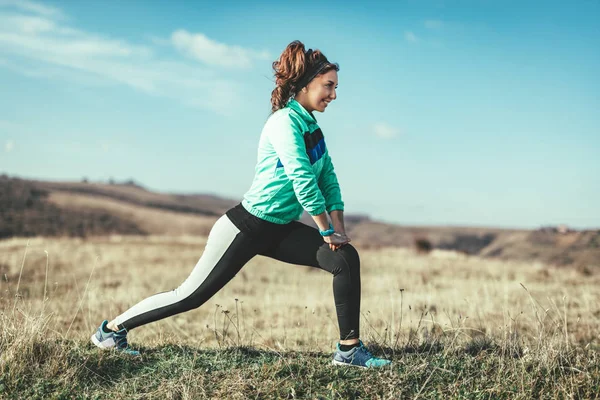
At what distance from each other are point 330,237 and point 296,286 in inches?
455

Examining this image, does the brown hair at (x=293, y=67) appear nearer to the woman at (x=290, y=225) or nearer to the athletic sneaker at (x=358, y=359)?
the woman at (x=290, y=225)

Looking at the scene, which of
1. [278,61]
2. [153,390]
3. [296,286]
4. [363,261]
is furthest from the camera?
[363,261]

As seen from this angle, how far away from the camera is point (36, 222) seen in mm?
43750

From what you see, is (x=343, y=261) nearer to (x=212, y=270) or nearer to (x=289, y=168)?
(x=289, y=168)

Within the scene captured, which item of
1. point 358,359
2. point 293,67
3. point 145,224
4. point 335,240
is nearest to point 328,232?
point 335,240

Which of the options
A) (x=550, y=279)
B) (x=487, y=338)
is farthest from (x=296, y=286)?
(x=487, y=338)

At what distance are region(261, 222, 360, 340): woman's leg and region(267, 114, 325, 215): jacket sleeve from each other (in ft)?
1.41

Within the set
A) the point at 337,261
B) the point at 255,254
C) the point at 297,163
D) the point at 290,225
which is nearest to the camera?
the point at 297,163

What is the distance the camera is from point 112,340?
4.62m

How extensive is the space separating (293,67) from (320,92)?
286mm

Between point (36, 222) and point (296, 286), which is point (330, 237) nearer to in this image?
point (296, 286)

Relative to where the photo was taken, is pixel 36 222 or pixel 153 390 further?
pixel 36 222

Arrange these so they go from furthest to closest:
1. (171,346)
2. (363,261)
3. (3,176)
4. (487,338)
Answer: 1. (3,176)
2. (363,261)
3. (487,338)
4. (171,346)

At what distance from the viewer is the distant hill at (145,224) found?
125 ft
